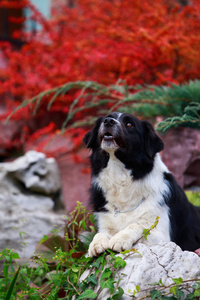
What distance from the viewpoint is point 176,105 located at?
4.46m

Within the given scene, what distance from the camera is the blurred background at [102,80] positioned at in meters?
4.59

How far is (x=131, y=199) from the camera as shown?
282 cm

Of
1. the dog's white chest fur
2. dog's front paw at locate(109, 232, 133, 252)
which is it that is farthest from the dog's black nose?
dog's front paw at locate(109, 232, 133, 252)

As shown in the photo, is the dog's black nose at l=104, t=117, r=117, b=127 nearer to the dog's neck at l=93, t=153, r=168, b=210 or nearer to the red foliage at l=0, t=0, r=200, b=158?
the dog's neck at l=93, t=153, r=168, b=210

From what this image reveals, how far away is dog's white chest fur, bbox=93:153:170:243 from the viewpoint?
2.66 m

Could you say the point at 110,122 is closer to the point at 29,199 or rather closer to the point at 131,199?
the point at 131,199

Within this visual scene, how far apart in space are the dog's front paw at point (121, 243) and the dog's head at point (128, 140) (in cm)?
71

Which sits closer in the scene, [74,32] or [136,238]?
[136,238]

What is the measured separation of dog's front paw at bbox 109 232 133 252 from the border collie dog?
228 millimetres

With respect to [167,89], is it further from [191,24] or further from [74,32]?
[74,32]

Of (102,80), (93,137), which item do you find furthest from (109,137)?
(102,80)

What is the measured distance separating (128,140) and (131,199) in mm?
472

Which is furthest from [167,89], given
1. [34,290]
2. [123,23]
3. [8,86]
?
[8,86]

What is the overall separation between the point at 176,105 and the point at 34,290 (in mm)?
2830
